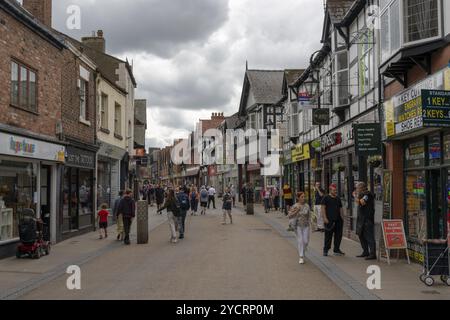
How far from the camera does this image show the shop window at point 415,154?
40.2ft

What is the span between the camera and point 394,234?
1230 centimetres

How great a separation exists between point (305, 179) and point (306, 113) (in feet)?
11.9

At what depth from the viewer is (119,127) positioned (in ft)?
89.6

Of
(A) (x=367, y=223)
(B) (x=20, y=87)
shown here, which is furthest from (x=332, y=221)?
(B) (x=20, y=87)

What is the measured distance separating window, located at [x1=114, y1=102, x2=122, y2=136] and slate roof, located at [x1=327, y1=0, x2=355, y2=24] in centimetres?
1124

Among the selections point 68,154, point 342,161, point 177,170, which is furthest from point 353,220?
point 177,170

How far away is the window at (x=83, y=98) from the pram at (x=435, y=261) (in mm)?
14077

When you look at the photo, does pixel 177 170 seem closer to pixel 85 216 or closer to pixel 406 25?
pixel 85 216

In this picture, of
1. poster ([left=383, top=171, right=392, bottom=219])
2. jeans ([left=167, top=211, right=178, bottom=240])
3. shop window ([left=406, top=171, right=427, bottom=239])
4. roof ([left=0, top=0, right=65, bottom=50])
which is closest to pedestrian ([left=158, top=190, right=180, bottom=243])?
jeans ([left=167, top=211, right=178, bottom=240])

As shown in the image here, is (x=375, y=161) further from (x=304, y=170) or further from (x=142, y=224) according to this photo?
(x=304, y=170)

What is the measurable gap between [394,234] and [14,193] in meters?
9.67

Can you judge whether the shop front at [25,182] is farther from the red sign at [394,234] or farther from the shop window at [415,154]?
the shop window at [415,154]

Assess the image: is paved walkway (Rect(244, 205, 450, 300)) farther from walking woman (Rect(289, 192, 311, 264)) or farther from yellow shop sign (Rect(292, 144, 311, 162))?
yellow shop sign (Rect(292, 144, 311, 162))

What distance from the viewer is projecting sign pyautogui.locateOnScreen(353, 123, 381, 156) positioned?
1441cm
